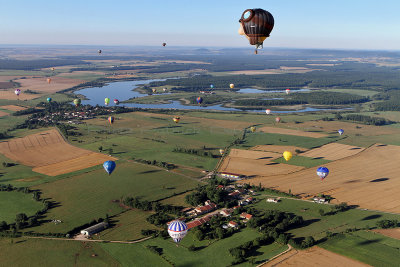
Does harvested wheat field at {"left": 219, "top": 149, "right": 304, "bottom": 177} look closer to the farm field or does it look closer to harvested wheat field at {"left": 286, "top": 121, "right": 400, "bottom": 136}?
harvested wheat field at {"left": 286, "top": 121, "right": 400, "bottom": 136}

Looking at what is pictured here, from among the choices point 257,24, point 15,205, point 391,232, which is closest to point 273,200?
point 391,232

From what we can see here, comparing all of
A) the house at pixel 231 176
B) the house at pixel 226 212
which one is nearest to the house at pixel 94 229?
the house at pixel 226 212

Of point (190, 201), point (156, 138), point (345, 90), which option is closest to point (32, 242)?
point (190, 201)

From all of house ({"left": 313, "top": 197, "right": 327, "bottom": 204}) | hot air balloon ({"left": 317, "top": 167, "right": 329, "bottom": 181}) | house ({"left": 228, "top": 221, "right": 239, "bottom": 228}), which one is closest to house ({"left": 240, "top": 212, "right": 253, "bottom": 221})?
house ({"left": 228, "top": 221, "right": 239, "bottom": 228})

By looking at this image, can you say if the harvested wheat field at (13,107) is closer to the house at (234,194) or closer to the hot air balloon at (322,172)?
the house at (234,194)

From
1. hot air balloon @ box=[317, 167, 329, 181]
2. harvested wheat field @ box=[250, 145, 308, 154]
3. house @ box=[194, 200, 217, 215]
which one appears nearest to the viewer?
house @ box=[194, 200, 217, 215]
